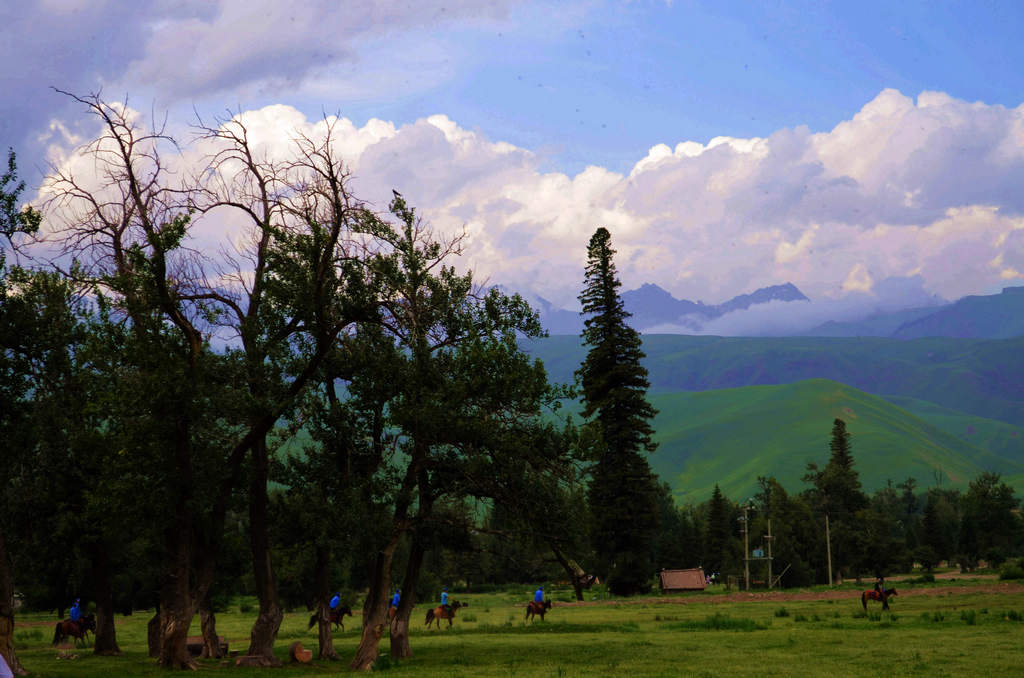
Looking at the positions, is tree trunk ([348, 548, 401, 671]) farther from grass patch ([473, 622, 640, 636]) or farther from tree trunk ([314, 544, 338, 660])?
grass patch ([473, 622, 640, 636])

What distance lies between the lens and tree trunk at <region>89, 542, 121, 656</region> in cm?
3766

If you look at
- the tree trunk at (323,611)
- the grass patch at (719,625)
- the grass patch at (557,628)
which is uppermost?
the tree trunk at (323,611)

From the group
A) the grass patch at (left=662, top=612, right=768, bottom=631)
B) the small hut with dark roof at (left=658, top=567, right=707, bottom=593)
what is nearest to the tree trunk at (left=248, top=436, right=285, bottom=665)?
the grass patch at (left=662, top=612, right=768, bottom=631)

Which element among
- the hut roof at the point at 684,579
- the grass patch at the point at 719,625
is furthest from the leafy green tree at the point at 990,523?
the grass patch at the point at 719,625

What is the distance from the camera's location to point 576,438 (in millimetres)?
30594

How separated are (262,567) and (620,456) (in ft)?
143

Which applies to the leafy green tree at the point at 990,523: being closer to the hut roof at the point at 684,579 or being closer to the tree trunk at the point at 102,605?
the hut roof at the point at 684,579

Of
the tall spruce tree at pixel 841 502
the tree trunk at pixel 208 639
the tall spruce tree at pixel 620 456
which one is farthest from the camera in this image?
the tall spruce tree at pixel 841 502

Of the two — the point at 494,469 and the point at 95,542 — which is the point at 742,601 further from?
the point at 95,542

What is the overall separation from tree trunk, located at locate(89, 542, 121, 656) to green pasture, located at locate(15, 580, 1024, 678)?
842 mm

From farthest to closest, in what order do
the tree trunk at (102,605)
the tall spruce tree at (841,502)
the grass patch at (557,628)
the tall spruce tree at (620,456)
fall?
the tall spruce tree at (841,502), the tall spruce tree at (620,456), the grass patch at (557,628), the tree trunk at (102,605)

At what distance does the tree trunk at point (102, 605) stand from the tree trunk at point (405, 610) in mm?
13502

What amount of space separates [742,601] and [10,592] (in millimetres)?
45306

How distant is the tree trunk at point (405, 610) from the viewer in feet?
103
